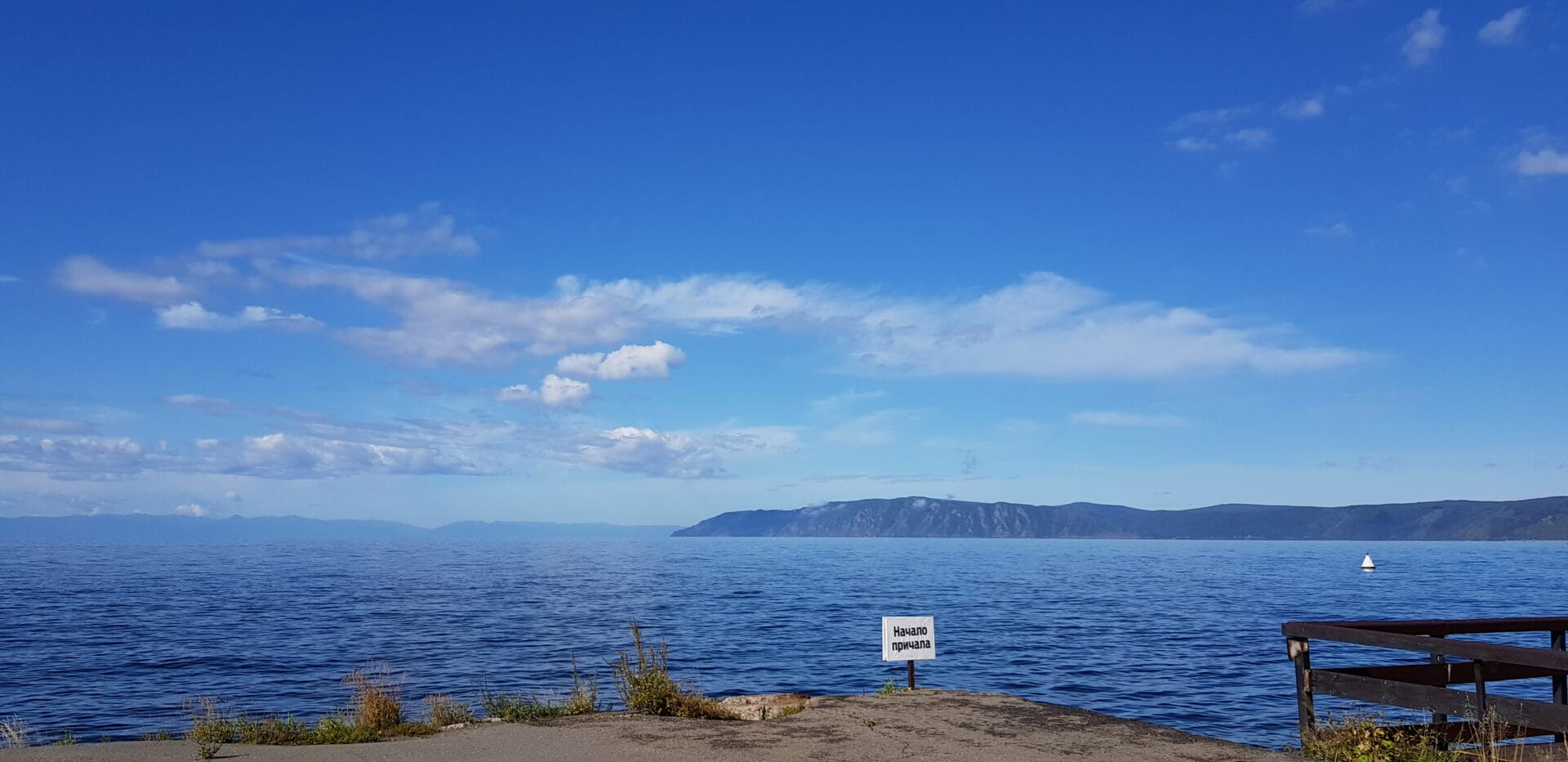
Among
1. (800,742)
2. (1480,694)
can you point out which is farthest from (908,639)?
(1480,694)

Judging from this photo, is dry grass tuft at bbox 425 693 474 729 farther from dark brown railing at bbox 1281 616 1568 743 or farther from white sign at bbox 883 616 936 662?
dark brown railing at bbox 1281 616 1568 743

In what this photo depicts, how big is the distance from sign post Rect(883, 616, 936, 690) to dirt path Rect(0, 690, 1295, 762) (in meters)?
1.88

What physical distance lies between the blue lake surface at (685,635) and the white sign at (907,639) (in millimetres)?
7395

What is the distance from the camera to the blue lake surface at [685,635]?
2459cm

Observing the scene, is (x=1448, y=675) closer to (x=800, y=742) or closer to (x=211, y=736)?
(x=800, y=742)

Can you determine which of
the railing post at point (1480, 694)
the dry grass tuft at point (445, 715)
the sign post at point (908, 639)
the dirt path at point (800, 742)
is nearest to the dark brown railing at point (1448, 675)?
the railing post at point (1480, 694)

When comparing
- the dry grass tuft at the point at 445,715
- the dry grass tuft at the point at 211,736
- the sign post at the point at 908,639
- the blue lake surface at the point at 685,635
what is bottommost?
the blue lake surface at the point at 685,635

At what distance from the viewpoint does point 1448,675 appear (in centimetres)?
1177

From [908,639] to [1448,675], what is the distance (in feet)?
23.3

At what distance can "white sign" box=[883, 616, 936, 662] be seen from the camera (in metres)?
16.1

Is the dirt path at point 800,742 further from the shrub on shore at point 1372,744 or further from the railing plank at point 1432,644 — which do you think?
the railing plank at point 1432,644

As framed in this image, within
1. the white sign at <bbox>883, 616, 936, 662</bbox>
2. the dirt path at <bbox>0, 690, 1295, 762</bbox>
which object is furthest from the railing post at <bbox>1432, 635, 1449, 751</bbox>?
the white sign at <bbox>883, 616, 936, 662</bbox>

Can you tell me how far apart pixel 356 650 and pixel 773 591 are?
35.0 metres

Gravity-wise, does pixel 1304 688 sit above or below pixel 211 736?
above
